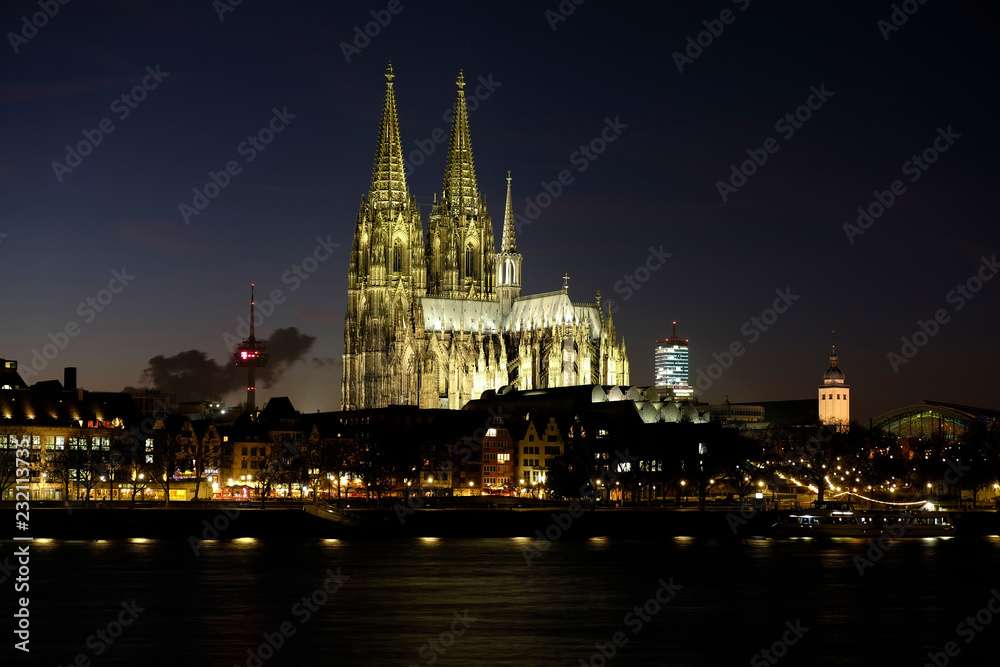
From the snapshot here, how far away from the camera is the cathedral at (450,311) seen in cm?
17488

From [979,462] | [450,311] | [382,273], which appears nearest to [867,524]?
[979,462]

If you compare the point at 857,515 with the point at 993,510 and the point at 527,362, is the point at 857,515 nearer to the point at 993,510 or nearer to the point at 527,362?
the point at 993,510

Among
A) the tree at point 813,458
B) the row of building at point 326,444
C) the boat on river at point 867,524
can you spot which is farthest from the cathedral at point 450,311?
the boat on river at point 867,524

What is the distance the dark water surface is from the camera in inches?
1929

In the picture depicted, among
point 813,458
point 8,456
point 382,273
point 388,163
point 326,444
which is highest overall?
point 388,163

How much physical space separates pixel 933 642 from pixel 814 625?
5.19 m

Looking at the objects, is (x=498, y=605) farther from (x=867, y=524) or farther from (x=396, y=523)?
(x=867, y=524)

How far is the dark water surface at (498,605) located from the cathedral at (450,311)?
83444 mm

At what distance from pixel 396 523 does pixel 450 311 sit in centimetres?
7257

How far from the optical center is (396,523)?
352ft

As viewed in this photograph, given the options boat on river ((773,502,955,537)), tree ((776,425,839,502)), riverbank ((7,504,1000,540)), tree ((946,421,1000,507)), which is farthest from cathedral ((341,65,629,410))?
boat on river ((773,502,955,537))

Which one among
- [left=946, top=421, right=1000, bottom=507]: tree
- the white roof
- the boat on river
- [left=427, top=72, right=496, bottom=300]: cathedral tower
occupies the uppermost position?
[left=427, top=72, right=496, bottom=300]: cathedral tower

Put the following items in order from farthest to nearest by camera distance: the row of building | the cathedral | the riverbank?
1. the cathedral
2. the row of building
3. the riverbank

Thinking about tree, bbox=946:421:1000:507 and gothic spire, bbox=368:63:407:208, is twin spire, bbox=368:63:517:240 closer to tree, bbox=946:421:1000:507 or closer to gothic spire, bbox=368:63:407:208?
gothic spire, bbox=368:63:407:208
